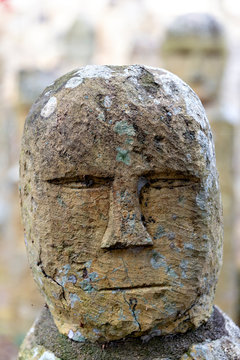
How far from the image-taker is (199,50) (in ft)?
14.1

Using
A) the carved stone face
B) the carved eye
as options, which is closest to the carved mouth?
the carved stone face

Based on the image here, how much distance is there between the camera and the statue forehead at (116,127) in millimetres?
1383

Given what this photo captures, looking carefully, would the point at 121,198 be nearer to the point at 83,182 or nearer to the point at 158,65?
the point at 83,182

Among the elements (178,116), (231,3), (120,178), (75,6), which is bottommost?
(120,178)

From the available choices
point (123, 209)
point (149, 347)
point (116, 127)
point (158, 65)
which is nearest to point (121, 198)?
point (123, 209)

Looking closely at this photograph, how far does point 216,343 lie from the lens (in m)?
1.54

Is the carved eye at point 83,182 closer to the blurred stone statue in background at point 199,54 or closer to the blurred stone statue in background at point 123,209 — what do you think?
the blurred stone statue in background at point 123,209

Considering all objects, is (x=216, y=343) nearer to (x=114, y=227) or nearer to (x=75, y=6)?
(x=114, y=227)

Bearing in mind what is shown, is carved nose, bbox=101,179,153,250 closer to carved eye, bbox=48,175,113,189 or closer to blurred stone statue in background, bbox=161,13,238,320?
carved eye, bbox=48,175,113,189

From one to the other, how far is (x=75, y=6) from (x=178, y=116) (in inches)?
495

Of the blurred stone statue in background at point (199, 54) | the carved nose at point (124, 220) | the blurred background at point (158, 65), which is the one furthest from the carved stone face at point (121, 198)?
the blurred stone statue in background at point (199, 54)

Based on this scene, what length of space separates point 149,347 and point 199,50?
10.9 ft

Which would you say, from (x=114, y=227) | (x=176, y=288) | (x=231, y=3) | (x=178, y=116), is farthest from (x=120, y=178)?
(x=231, y=3)

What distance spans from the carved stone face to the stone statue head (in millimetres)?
2911
